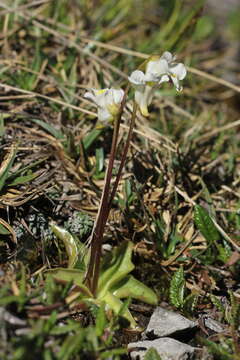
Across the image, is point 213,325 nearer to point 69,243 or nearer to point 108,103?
point 69,243

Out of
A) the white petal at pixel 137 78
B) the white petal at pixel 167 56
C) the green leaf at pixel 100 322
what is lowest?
the green leaf at pixel 100 322

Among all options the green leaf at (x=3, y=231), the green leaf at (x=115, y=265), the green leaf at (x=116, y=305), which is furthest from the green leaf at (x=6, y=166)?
the green leaf at (x=116, y=305)

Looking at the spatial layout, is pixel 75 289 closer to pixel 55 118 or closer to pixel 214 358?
pixel 214 358

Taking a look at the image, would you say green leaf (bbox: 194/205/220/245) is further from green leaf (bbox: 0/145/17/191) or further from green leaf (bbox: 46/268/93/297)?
green leaf (bbox: 0/145/17/191)

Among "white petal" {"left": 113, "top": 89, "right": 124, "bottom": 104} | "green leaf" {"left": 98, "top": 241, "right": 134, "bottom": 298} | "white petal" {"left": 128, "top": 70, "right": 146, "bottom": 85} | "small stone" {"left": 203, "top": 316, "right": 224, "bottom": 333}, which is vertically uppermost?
"white petal" {"left": 128, "top": 70, "right": 146, "bottom": 85}

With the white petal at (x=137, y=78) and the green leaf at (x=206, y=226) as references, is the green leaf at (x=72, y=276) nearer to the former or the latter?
the green leaf at (x=206, y=226)

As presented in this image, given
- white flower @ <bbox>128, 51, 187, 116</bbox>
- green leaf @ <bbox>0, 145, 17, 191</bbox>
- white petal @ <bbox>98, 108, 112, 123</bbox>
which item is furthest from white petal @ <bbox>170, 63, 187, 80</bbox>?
green leaf @ <bbox>0, 145, 17, 191</bbox>

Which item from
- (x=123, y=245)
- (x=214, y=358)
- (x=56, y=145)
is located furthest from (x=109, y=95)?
(x=214, y=358)
